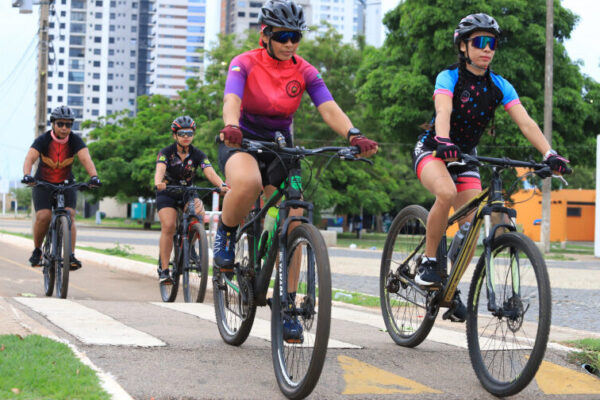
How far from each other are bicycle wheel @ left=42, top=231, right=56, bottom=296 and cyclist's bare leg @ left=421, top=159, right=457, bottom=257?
206 inches

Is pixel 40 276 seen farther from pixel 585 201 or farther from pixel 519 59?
pixel 585 201

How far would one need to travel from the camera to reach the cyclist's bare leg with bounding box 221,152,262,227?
4.52 metres

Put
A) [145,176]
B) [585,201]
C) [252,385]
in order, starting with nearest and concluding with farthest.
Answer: [252,385]
[145,176]
[585,201]

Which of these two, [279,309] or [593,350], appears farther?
[593,350]

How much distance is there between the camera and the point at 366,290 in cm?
1093

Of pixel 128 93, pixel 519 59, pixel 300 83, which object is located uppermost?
pixel 128 93

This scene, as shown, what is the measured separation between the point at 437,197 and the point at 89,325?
239cm

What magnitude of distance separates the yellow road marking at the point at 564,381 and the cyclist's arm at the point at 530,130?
4.05ft

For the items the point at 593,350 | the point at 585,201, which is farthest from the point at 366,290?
the point at 585,201

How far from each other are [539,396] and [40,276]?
992 centimetres

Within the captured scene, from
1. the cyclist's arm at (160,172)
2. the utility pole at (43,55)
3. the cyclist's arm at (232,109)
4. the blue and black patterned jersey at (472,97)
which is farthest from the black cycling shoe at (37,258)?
the utility pole at (43,55)

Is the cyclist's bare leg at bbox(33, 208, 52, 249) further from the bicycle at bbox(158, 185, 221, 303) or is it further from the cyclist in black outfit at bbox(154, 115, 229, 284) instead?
the bicycle at bbox(158, 185, 221, 303)

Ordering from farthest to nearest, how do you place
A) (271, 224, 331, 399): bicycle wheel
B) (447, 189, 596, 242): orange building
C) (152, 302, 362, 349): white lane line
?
(447, 189, 596, 242): orange building, (152, 302, 362, 349): white lane line, (271, 224, 331, 399): bicycle wheel

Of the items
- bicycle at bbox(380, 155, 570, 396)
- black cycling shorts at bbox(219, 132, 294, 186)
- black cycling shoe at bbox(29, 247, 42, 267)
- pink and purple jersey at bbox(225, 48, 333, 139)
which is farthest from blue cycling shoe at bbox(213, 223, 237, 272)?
black cycling shoe at bbox(29, 247, 42, 267)
